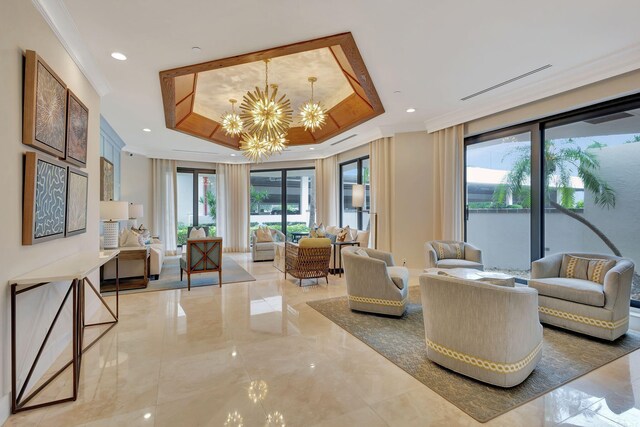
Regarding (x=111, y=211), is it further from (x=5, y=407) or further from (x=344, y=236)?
(x=344, y=236)

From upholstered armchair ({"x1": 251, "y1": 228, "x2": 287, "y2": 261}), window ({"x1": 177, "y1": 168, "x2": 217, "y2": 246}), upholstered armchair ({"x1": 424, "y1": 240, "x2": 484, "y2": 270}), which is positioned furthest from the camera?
window ({"x1": 177, "y1": 168, "x2": 217, "y2": 246})

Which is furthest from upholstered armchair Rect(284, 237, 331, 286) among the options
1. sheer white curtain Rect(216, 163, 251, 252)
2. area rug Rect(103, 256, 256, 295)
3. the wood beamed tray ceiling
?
sheer white curtain Rect(216, 163, 251, 252)

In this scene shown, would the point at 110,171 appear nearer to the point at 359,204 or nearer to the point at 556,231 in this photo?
the point at 359,204

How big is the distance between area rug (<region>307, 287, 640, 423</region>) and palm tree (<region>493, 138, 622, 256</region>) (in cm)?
160

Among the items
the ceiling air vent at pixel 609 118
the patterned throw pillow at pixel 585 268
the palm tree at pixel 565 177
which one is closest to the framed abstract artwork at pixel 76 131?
the patterned throw pillow at pixel 585 268

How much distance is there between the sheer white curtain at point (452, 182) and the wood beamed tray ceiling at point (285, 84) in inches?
54.9

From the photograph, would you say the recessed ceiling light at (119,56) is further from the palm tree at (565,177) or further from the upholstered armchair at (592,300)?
the palm tree at (565,177)

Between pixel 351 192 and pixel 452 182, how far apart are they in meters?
2.97

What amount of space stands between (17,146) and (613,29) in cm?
512

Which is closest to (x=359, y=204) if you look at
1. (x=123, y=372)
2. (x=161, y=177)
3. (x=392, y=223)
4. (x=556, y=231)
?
(x=392, y=223)

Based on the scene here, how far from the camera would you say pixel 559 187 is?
4.49 metres

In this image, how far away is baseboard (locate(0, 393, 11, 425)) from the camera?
1.99 metres

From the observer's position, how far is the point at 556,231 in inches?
177

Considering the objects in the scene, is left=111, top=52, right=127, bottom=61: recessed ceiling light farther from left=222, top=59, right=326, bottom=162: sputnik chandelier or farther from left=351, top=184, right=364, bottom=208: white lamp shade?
left=351, top=184, right=364, bottom=208: white lamp shade
